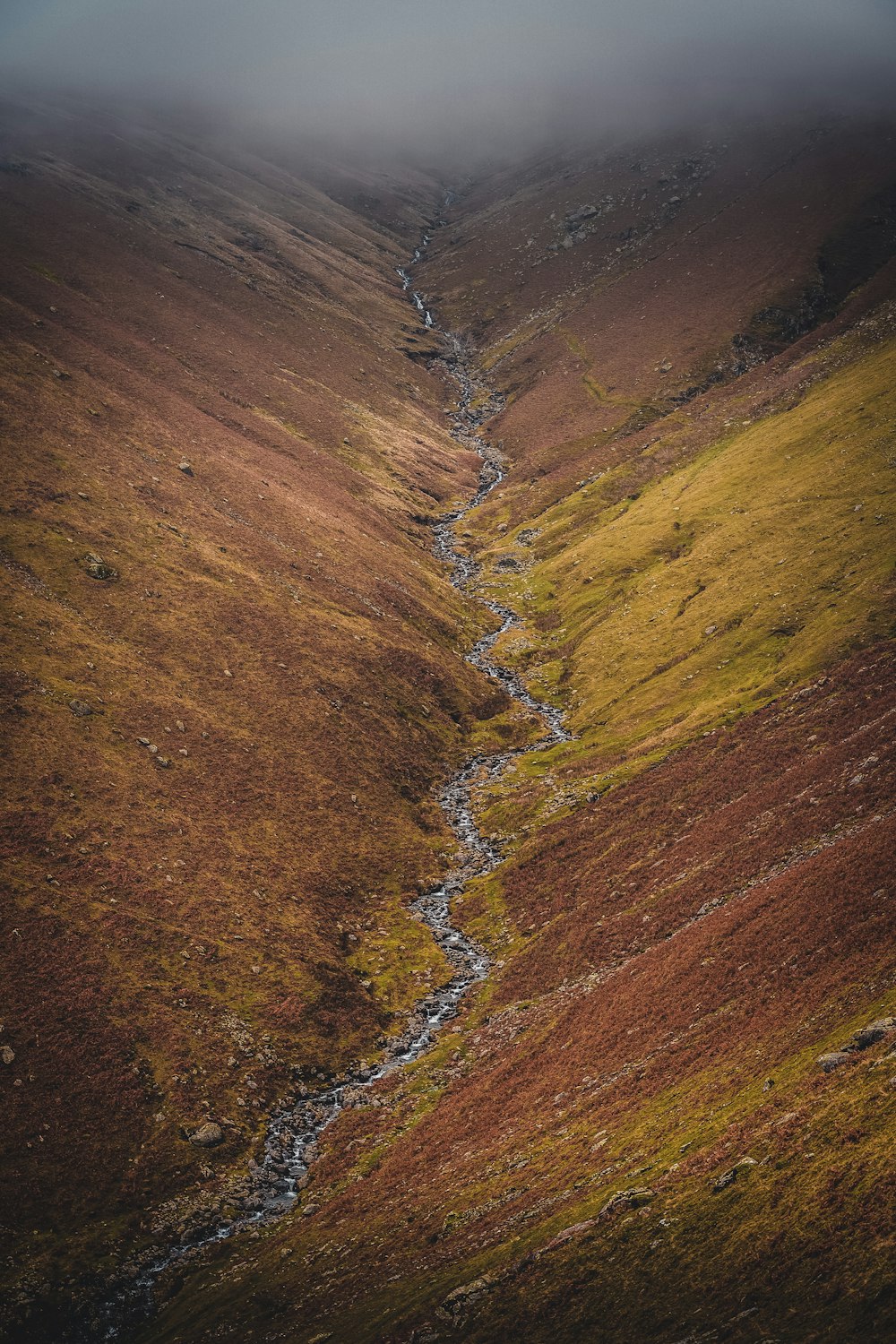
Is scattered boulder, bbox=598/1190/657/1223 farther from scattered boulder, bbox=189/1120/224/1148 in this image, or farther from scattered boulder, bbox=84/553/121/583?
scattered boulder, bbox=84/553/121/583

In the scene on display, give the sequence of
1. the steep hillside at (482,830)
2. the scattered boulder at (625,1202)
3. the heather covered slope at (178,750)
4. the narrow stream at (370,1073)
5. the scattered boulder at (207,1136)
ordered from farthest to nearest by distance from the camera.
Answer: the heather covered slope at (178,750), the scattered boulder at (207,1136), the narrow stream at (370,1073), the steep hillside at (482,830), the scattered boulder at (625,1202)

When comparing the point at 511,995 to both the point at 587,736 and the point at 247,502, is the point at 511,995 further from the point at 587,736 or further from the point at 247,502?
the point at 247,502

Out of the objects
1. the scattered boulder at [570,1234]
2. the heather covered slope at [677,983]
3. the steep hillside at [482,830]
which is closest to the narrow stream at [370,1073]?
the steep hillside at [482,830]

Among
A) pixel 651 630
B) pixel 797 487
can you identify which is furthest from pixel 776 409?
pixel 651 630

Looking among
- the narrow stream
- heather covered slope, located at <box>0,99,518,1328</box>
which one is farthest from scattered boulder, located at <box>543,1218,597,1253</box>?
heather covered slope, located at <box>0,99,518,1328</box>

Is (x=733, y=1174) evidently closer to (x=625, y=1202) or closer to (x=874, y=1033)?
(x=625, y=1202)

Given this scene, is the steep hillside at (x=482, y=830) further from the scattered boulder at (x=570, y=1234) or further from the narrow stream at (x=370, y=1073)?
the narrow stream at (x=370, y=1073)
